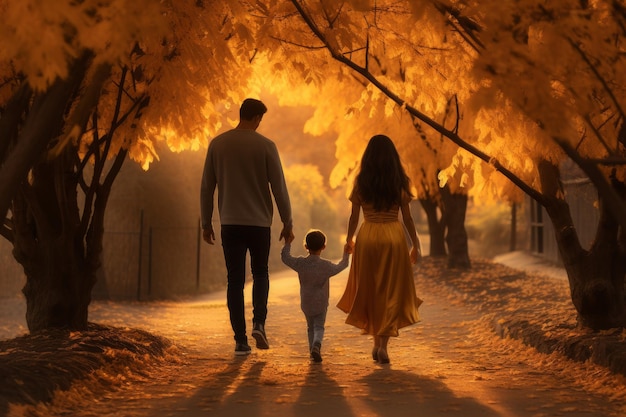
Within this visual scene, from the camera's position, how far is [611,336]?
27.0 ft

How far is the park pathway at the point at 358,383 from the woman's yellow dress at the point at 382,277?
40cm

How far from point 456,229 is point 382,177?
13.1 m

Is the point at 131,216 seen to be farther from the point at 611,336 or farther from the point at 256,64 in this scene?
the point at 611,336

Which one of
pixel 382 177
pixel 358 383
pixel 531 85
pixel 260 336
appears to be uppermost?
pixel 531 85

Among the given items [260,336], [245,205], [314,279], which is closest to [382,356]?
[314,279]

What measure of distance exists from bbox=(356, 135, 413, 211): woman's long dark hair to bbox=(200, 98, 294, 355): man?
0.75 m

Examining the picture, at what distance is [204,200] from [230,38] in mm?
1866

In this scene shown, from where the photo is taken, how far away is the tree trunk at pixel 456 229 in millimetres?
20703

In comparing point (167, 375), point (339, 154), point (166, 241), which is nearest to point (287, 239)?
point (167, 375)

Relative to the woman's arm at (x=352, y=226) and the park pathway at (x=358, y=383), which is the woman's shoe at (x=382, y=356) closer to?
the park pathway at (x=358, y=383)

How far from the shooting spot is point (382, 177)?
7.88 m

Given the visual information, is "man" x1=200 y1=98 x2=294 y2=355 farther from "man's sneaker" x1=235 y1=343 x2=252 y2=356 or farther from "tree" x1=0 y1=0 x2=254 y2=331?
"tree" x1=0 y1=0 x2=254 y2=331

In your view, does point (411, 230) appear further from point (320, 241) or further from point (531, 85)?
point (531, 85)

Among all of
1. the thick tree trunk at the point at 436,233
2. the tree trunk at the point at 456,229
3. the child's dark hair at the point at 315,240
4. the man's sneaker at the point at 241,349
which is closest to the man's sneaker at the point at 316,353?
the man's sneaker at the point at 241,349
